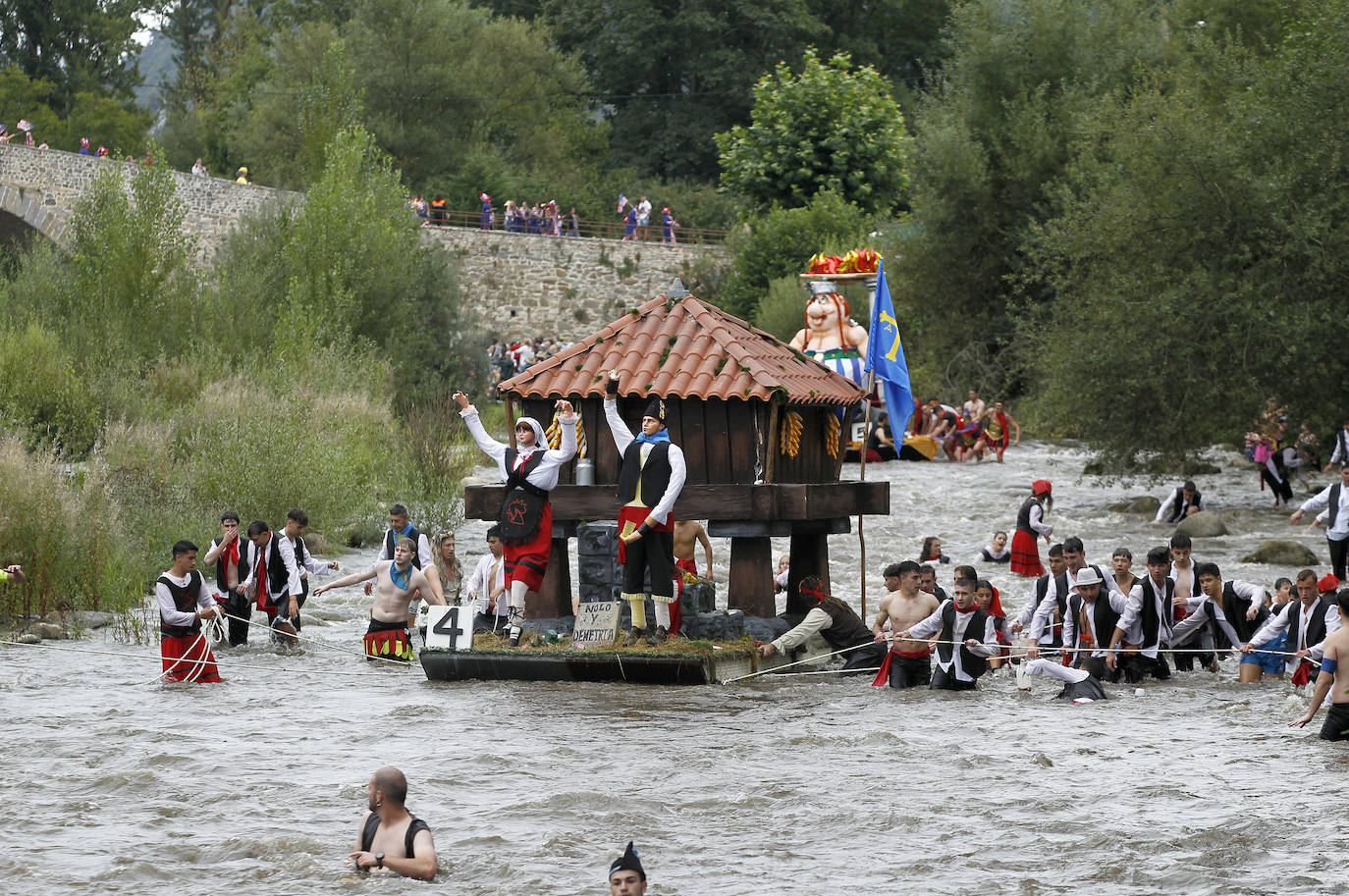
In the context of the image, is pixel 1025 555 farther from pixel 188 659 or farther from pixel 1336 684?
pixel 188 659

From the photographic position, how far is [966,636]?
1413 cm

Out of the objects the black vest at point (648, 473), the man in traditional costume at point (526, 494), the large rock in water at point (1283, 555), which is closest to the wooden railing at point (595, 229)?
the large rock in water at point (1283, 555)

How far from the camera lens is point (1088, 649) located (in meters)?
14.6

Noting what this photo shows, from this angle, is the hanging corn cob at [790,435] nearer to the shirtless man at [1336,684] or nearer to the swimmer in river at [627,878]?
the shirtless man at [1336,684]

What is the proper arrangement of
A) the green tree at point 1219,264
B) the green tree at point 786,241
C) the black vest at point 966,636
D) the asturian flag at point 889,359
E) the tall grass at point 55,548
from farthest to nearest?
1. the green tree at point 786,241
2. the green tree at point 1219,264
3. the tall grass at point 55,548
4. the asturian flag at point 889,359
5. the black vest at point 966,636

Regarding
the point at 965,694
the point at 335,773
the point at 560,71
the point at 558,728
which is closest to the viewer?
the point at 335,773

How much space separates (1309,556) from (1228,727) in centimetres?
992

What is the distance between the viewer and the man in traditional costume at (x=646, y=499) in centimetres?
1387

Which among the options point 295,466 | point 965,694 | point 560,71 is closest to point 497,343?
point 560,71

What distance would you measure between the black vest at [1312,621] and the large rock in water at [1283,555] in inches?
315

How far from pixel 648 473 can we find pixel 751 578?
220 centimetres

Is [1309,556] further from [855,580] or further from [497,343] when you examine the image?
[497,343]

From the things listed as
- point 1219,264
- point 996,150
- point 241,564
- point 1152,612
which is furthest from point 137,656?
point 996,150

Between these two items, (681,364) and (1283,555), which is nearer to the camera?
(681,364)
